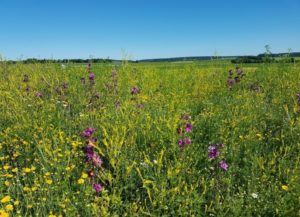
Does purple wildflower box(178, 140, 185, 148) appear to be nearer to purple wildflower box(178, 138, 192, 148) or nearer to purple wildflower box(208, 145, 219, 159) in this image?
purple wildflower box(178, 138, 192, 148)

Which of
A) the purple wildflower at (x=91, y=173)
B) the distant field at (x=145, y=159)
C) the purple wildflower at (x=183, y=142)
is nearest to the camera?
the distant field at (x=145, y=159)

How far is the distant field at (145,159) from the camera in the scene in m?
2.74

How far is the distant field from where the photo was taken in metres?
2.74

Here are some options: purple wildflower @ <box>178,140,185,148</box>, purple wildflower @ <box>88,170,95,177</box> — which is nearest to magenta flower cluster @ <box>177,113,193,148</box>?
purple wildflower @ <box>178,140,185,148</box>

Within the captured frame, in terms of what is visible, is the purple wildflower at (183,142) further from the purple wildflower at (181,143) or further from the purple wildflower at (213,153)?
the purple wildflower at (213,153)

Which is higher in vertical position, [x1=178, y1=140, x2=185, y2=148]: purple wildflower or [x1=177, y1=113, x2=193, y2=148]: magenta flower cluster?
[x1=177, y1=113, x2=193, y2=148]: magenta flower cluster

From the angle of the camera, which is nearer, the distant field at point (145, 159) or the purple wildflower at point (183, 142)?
the distant field at point (145, 159)

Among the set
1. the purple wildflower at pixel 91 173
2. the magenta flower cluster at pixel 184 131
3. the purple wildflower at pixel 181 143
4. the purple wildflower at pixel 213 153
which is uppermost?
the magenta flower cluster at pixel 184 131

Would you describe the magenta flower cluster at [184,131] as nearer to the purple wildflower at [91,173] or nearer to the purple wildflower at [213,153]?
the purple wildflower at [213,153]

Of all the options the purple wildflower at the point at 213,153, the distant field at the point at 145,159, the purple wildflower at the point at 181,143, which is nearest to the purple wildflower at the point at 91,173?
the distant field at the point at 145,159

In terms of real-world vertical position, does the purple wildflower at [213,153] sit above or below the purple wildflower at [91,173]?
above

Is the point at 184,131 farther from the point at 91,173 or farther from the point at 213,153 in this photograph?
the point at 91,173

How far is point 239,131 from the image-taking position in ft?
13.9

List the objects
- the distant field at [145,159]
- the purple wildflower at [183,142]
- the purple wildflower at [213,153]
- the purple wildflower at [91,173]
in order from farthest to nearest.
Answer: the purple wildflower at [183,142] < the purple wildflower at [213,153] < the purple wildflower at [91,173] < the distant field at [145,159]
